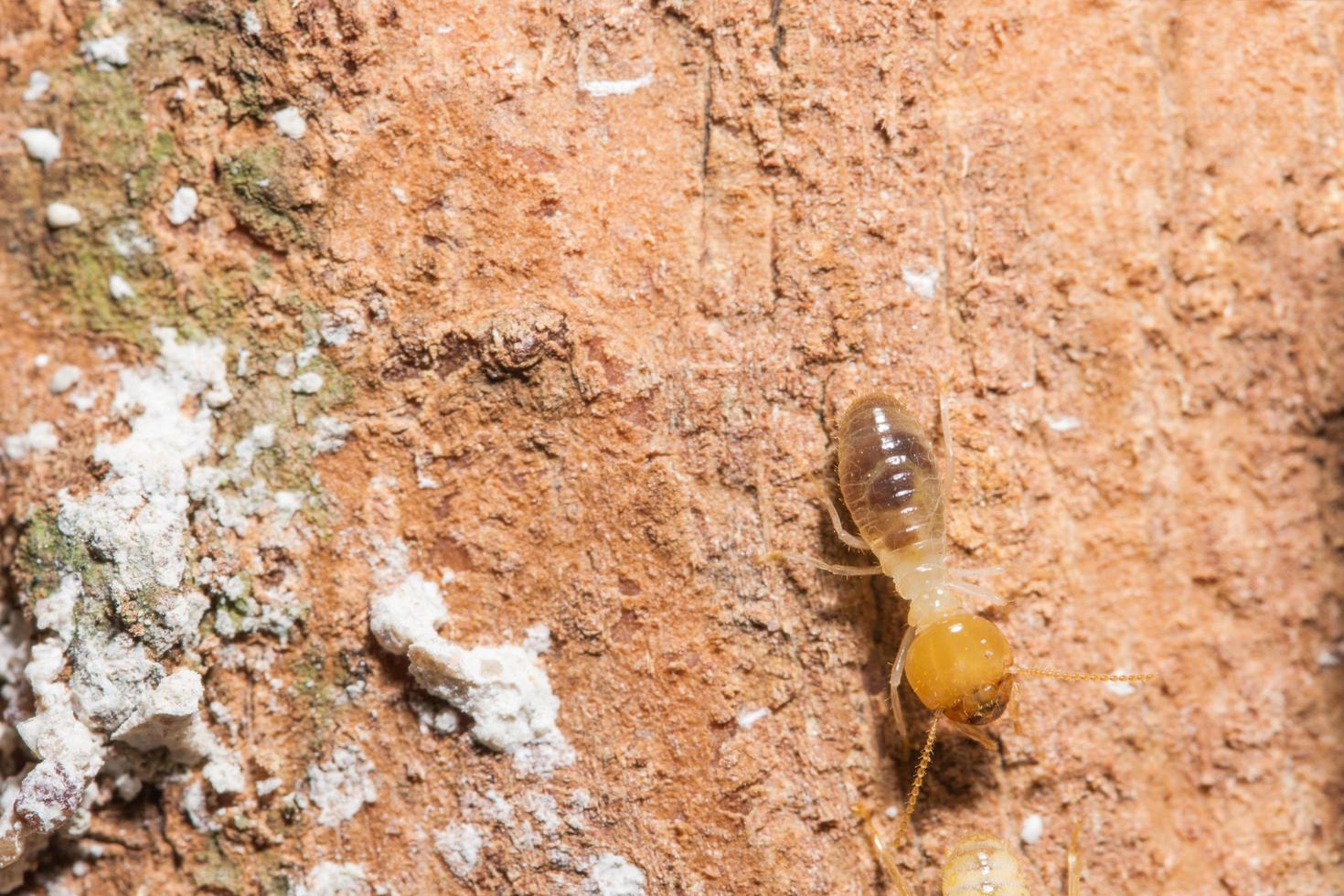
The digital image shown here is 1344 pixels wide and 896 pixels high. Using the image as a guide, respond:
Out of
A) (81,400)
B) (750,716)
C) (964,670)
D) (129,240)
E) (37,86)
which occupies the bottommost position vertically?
(750,716)

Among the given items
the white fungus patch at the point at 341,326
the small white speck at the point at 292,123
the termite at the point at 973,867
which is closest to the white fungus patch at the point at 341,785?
the white fungus patch at the point at 341,326

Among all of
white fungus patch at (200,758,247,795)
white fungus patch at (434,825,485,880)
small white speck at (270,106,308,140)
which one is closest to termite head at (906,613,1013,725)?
white fungus patch at (434,825,485,880)

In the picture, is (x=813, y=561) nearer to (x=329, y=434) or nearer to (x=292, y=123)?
(x=329, y=434)

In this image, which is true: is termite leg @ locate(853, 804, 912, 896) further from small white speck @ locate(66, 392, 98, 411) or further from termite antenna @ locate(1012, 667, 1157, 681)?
small white speck @ locate(66, 392, 98, 411)

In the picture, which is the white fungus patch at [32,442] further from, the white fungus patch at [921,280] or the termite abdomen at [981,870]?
the termite abdomen at [981,870]

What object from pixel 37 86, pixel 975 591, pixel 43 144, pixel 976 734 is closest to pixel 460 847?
pixel 976 734

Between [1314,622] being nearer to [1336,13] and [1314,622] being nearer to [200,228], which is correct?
[1336,13]

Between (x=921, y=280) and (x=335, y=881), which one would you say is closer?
(x=335, y=881)

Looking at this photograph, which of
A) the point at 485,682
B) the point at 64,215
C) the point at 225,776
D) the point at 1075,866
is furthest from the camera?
the point at 64,215
